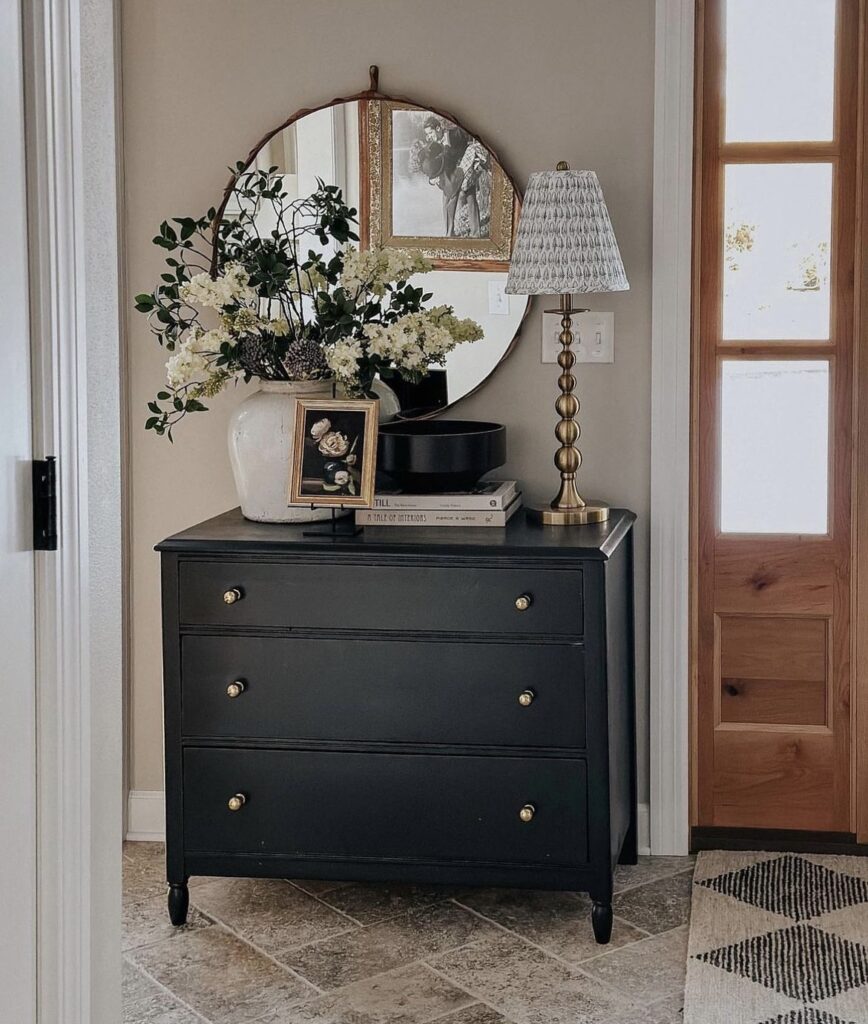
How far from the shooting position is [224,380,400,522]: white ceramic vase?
9.70 feet

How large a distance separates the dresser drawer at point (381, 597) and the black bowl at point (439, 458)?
282mm

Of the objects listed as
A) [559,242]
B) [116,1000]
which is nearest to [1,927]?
[116,1000]

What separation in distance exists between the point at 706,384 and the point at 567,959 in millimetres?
1393

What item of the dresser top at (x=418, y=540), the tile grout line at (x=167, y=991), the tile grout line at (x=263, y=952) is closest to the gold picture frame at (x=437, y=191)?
the dresser top at (x=418, y=540)

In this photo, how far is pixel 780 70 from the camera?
321 cm

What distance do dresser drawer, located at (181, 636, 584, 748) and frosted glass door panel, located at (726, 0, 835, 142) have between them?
1.39 metres

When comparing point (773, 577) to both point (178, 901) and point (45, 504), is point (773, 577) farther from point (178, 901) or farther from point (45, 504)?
point (45, 504)

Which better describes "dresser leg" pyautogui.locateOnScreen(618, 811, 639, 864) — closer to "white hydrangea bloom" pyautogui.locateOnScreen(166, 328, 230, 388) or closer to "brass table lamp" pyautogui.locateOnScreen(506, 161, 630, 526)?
"brass table lamp" pyautogui.locateOnScreen(506, 161, 630, 526)

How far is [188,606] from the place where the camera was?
A: 2875 mm

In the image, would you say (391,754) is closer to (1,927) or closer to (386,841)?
(386,841)

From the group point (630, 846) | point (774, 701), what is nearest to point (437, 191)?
point (774, 701)

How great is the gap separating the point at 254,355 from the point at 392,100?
75 centimetres

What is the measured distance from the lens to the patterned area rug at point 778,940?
2.52 m

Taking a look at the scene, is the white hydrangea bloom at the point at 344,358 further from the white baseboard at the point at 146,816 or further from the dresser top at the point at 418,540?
the white baseboard at the point at 146,816
